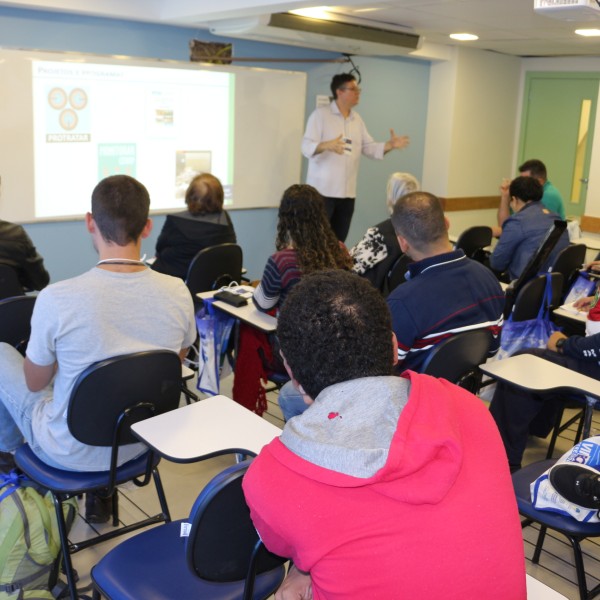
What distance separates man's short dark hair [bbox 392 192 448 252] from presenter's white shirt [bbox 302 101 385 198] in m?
3.53

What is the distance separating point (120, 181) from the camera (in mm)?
2254

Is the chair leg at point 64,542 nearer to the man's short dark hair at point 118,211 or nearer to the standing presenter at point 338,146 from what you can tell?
Answer: the man's short dark hair at point 118,211

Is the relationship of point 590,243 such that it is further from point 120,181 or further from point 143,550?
point 143,550

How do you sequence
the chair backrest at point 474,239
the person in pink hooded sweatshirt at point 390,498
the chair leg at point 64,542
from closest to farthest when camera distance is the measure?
the person in pink hooded sweatshirt at point 390,498
the chair leg at point 64,542
the chair backrest at point 474,239

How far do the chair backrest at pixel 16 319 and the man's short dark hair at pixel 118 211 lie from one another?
511 mm

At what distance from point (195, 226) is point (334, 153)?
2552 millimetres

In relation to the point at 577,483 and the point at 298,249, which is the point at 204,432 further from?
Result: the point at 298,249

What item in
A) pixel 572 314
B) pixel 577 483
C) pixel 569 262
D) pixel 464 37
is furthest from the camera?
pixel 464 37

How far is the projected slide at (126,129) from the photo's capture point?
201 inches

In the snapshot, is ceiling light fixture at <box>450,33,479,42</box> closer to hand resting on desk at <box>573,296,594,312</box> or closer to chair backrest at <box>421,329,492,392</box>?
hand resting on desk at <box>573,296,594,312</box>

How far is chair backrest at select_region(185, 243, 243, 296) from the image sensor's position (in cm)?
381

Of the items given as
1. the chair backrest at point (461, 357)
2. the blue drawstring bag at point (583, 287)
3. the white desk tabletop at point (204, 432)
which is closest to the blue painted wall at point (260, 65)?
the blue drawstring bag at point (583, 287)

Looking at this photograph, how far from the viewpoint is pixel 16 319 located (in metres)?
2.59

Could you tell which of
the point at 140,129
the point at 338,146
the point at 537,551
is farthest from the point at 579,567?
the point at 140,129
